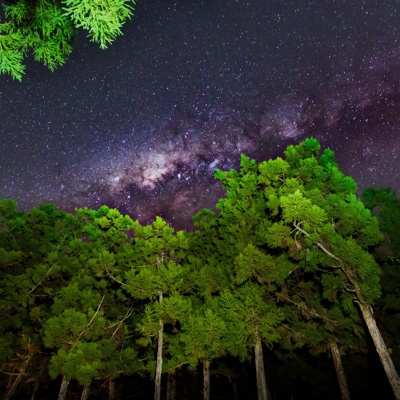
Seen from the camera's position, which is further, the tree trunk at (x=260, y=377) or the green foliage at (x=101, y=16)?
the tree trunk at (x=260, y=377)

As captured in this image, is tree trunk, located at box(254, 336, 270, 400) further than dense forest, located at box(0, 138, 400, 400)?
Yes

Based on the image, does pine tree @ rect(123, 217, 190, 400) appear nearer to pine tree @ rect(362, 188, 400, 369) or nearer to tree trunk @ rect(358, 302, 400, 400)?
tree trunk @ rect(358, 302, 400, 400)

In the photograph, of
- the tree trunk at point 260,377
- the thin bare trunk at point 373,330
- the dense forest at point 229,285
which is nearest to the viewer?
the thin bare trunk at point 373,330

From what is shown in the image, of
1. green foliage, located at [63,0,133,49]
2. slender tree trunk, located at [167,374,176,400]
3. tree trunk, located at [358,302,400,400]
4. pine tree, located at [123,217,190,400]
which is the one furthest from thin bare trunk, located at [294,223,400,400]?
slender tree trunk, located at [167,374,176,400]

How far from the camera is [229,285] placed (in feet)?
46.5

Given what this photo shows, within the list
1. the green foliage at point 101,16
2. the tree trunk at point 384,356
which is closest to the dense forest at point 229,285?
the tree trunk at point 384,356

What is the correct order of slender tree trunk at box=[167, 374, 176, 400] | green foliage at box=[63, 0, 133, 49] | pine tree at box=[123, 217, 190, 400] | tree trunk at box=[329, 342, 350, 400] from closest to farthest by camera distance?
green foliage at box=[63, 0, 133, 49]
pine tree at box=[123, 217, 190, 400]
tree trunk at box=[329, 342, 350, 400]
slender tree trunk at box=[167, 374, 176, 400]

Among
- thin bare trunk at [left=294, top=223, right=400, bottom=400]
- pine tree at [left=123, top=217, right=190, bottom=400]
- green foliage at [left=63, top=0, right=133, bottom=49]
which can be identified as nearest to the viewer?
green foliage at [left=63, top=0, right=133, bottom=49]

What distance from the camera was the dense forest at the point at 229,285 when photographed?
10.6 meters

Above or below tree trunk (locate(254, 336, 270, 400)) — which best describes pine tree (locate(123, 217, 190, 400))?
above

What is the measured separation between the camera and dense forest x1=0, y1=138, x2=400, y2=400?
1065cm

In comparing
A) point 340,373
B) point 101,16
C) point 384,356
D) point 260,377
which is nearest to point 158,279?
point 260,377

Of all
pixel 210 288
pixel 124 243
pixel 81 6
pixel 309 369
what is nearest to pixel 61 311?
pixel 124 243

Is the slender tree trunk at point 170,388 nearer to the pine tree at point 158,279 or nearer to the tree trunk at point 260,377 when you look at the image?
the pine tree at point 158,279
